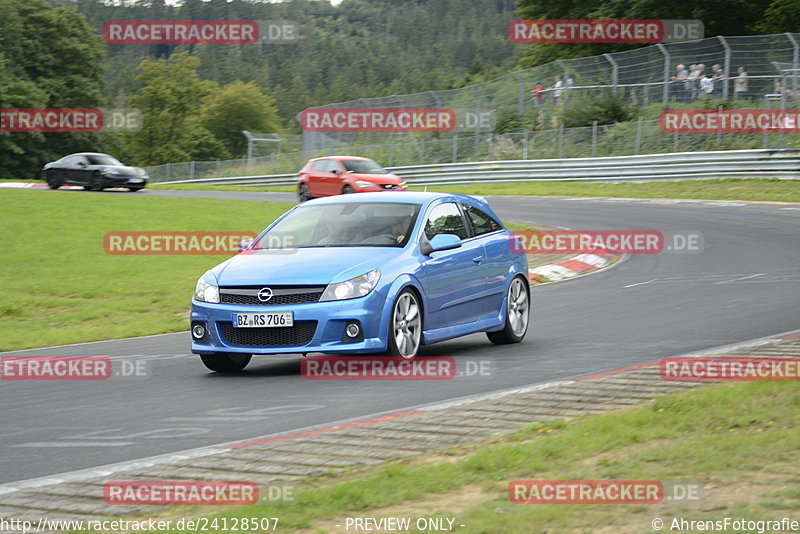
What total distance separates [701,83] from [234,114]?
9556 centimetres

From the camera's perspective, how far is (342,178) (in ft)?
104

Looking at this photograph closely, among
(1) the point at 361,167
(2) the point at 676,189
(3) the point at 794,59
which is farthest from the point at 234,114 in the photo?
(1) the point at 361,167

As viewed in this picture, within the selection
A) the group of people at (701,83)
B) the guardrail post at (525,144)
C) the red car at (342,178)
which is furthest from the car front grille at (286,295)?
the guardrail post at (525,144)

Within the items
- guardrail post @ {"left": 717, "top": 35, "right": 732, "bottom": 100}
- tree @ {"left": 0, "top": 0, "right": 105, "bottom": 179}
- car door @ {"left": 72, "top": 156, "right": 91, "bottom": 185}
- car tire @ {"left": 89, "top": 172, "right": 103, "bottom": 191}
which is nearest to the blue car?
car tire @ {"left": 89, "top": 172, "right": 103, "bottom": 191}

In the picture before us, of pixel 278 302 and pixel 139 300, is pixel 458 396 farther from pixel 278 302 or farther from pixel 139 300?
pixel 139 300

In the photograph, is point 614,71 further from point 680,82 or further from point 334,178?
point 334,178

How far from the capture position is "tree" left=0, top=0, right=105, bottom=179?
70.1 meters

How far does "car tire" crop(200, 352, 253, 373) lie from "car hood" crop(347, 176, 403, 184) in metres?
20.8

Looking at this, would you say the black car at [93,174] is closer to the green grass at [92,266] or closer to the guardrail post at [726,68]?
the green grass at [92,266]

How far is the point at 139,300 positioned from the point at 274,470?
34.9 ft

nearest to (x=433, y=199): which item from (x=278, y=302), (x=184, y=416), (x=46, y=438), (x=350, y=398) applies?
(x=278, y=302)

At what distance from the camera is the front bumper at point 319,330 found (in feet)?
30.8

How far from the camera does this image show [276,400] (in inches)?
330

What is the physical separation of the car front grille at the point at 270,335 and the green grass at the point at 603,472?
3.01 meters
